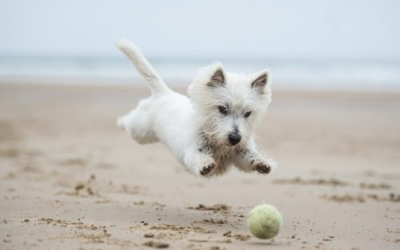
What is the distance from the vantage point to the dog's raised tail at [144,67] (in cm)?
689

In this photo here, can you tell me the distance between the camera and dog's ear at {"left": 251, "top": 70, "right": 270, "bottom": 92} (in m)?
5.61

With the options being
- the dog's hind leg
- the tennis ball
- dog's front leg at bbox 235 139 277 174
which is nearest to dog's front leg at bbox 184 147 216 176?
dog's front leg at bbox 235 139 277 174

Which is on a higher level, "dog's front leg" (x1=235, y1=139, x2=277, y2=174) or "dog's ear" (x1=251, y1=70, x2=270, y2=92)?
"dog's ear" (x1=251, y1=70, x2=270, y2=92)

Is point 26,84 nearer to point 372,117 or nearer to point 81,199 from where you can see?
point 372,117

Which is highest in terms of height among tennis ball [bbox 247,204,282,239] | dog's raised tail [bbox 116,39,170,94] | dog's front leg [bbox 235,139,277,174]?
dog's raised tail [bbox 116,39,170,94]

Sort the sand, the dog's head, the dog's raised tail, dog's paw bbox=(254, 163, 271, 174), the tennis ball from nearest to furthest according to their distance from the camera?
the tennis ball < the sand < the dog's head < dog's paw bbox=(254, 163, 271, 174) < the dog's raised tail

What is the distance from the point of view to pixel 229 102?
545 centimetres

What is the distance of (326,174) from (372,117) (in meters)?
7.91

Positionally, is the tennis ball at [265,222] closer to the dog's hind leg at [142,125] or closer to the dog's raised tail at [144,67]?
the dog's hind leg at [142,125]

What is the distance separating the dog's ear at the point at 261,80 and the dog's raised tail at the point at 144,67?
152cm

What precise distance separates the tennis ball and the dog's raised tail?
8.89 ft

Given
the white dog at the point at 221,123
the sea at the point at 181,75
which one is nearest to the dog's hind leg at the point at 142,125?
the white dog at the point at 221,123

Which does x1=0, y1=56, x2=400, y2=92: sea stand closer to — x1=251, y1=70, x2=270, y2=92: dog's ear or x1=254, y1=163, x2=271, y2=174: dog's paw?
x1=251, y1=70, x2=270, y2=92: dog's ear

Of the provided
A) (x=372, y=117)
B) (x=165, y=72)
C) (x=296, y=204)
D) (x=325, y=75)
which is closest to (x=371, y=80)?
(x=325, y=75)
